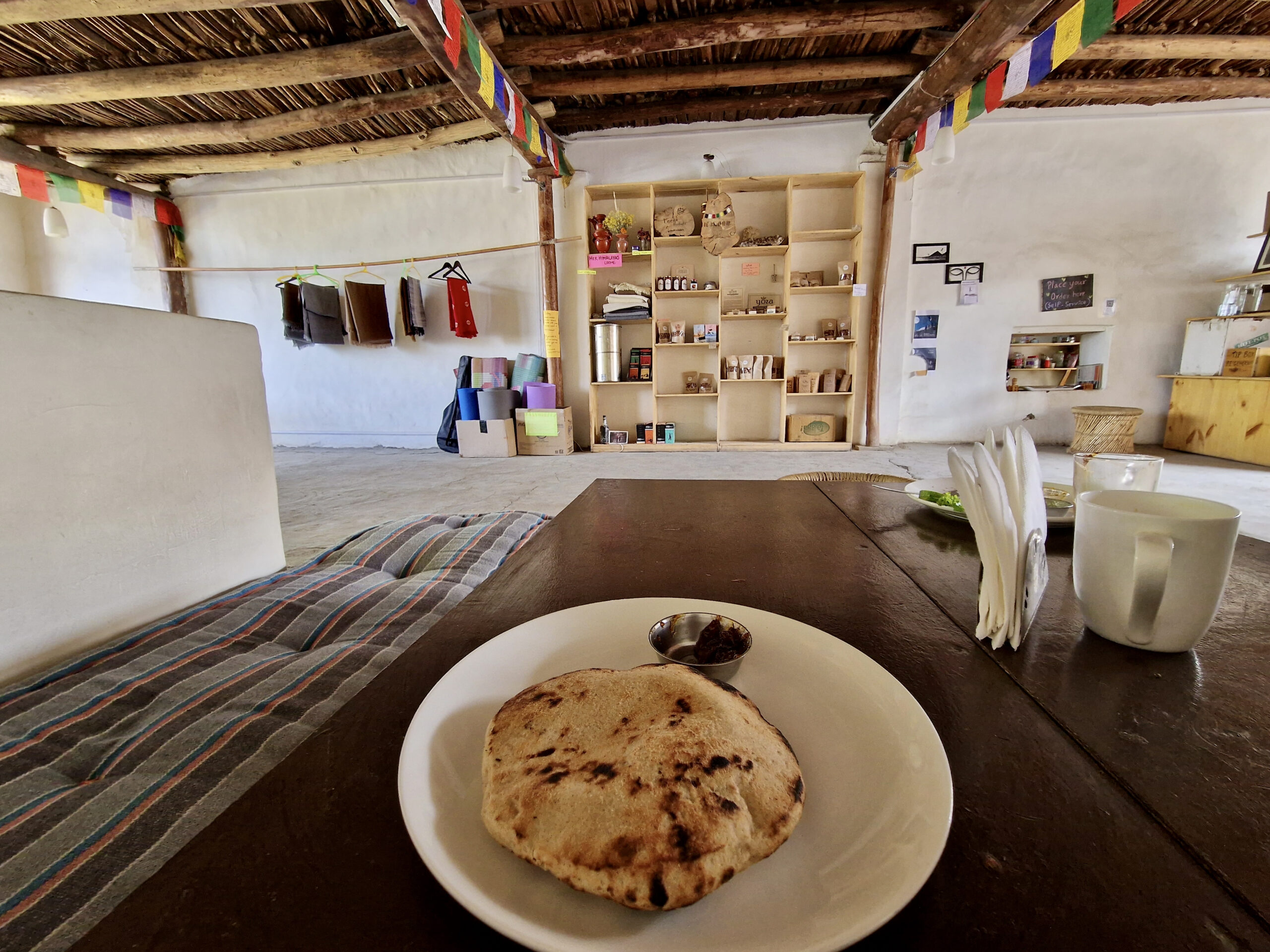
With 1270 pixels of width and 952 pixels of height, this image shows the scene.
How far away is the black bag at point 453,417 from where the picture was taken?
5340 millimetres

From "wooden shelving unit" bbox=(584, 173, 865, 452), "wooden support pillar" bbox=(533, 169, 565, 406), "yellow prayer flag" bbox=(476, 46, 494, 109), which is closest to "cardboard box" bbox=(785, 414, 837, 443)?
"wooden shelving unit" bbox=(584, 173, 865, 452)

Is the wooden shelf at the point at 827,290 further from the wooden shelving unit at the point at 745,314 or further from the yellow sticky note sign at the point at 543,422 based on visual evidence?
the yellow sticky note sign at the point at 543,422

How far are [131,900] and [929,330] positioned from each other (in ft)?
19.0

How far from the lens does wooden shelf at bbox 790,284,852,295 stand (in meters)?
4.78

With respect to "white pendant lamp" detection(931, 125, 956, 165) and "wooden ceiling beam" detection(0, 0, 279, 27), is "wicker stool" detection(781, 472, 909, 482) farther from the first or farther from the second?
"wooden ceiling beam" detection(0, 0, 279, 27)

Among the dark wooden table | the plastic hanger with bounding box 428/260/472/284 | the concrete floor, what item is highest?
the plastic hanger with bounding box 428/260/472/284

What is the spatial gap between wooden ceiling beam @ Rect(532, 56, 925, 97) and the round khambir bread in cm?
483

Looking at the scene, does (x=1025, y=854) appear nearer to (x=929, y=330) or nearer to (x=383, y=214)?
(x=929, y=330)

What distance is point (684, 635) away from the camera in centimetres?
57

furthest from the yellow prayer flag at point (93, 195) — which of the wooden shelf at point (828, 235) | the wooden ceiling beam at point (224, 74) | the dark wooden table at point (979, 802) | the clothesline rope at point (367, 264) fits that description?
the dark wooden table at point (979, 802)

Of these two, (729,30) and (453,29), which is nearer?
(453,29)

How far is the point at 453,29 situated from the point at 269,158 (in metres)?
3.62

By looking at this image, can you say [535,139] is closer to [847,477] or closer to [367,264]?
[367,264]

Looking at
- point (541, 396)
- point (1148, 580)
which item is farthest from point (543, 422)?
point (1148, 580)
